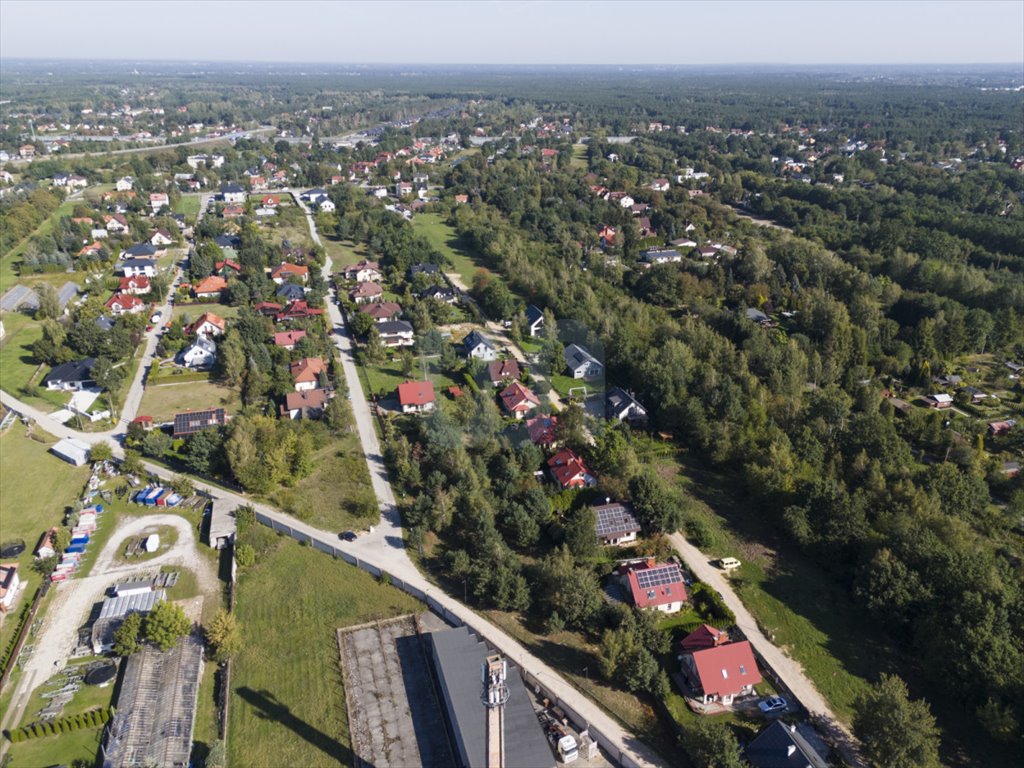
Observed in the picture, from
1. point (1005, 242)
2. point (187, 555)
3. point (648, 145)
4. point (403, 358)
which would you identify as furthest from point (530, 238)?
point (648, 145)

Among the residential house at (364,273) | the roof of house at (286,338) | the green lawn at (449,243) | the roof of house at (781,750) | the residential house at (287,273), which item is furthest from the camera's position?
the green lawn at (449,243)

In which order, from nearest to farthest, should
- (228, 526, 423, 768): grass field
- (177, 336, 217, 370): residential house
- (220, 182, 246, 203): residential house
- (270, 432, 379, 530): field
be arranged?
(228, 526, 423, 768): grass field → (270, 432, 379, 530): field → (177, 336, 217, 370): residential house → (220, 182, 246, 203): residential house

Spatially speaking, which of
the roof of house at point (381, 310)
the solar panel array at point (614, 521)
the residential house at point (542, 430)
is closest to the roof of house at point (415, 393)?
the residential house at point (542, 430)

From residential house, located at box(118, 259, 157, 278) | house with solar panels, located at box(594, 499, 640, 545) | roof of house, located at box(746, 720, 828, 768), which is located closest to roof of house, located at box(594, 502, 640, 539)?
house with solar panels, located at box(594, 499, 640, 545)

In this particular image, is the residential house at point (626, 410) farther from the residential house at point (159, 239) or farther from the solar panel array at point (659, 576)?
the residential house at point (159, 239)

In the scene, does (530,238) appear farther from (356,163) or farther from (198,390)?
(356,163)

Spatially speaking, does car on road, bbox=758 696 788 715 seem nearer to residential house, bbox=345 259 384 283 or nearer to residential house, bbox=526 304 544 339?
residential house, bbox=526 304 544 339

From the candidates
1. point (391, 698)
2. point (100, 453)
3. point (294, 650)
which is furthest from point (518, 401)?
point (100, 453)
